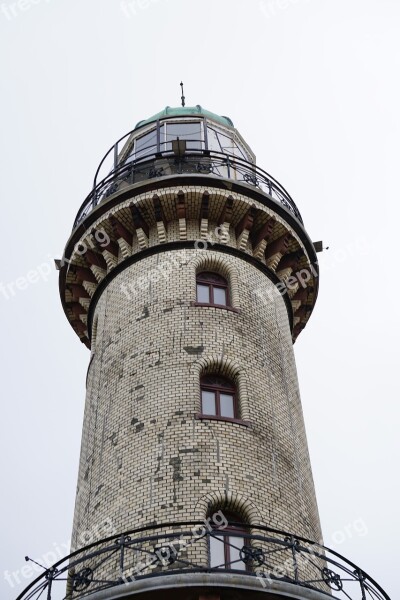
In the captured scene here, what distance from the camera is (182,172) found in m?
25.9

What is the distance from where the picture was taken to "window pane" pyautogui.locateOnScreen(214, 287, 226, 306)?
23734 millimetres

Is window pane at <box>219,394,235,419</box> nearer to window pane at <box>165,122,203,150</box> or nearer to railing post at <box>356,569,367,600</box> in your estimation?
railing post at <box>356,569,367,600</box>

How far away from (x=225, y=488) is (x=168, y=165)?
37.6 feet

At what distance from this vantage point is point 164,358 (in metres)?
21.4

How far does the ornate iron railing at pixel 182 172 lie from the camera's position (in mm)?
26234

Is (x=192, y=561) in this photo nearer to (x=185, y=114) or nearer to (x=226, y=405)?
(x=226, y=405)

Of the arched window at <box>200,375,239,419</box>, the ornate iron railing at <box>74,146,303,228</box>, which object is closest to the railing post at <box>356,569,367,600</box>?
the arched window at <box>200,375,239,419</box>

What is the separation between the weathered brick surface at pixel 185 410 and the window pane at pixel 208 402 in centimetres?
36

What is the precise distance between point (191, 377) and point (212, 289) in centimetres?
385

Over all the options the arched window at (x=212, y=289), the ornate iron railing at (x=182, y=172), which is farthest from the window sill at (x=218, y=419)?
the ornate iron railing at (x=182, y=172)

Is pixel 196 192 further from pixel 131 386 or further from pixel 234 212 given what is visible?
pixel 131 386

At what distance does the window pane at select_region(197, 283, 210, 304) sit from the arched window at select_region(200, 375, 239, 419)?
280cm

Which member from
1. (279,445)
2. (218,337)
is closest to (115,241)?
(218,337)
